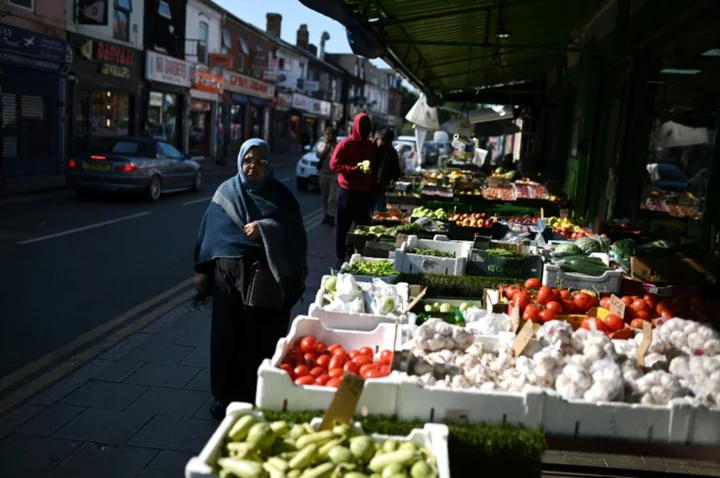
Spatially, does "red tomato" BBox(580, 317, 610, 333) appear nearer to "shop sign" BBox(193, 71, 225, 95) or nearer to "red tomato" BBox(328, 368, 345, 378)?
"red tomato" BBox(328, 368, 345, 378)

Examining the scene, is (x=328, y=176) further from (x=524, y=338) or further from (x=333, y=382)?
(x=333, y=382)

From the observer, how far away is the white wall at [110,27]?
22.6 meters

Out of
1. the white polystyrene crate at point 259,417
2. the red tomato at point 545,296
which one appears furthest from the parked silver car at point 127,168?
the white polystyrene crate at point 259,417

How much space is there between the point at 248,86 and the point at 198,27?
7.21 meters

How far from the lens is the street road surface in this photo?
6.86 metres

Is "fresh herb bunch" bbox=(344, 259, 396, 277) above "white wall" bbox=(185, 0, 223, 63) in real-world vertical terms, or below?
below

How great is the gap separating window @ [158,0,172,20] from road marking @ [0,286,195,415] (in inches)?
928

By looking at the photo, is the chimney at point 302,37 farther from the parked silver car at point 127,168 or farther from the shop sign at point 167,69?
the parked silver car at point 127,168

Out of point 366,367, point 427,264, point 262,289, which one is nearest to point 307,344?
point 366,367

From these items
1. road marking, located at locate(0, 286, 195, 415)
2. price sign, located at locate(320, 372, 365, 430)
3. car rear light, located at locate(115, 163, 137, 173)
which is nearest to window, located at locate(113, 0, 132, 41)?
car rear light, located at locate(115, 163, 137, 173)

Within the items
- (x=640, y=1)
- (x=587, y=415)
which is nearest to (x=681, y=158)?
(x=640, y=1)

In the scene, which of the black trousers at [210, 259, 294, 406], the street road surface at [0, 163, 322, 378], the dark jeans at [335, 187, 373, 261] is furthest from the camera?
the dark jeans at [335, 187, 373, 261]

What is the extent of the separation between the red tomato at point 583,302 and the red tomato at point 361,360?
1.92m

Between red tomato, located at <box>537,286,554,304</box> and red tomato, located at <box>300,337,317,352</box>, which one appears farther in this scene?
red tomato, located at <box>537,286,554,304</box>
